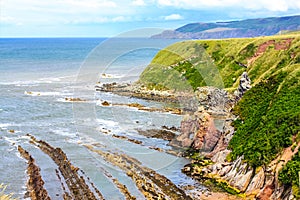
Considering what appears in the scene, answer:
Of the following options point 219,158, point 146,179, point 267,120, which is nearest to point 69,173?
point 146,179

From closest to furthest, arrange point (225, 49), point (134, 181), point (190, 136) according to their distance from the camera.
A: point (134, 181), point (190, 136), point (225, 49)

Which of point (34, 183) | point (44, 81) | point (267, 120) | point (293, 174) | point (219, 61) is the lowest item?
point (34, 183)

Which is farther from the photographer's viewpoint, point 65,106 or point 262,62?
point 262,62

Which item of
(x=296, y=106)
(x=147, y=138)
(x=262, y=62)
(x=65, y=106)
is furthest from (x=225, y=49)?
(x=296, y=106)

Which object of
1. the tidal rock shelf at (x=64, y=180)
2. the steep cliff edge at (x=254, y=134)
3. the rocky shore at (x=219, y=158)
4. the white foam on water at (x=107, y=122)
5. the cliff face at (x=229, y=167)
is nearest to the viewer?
the cliff face at (x=229, y=167)

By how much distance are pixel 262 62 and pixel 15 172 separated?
55197mm

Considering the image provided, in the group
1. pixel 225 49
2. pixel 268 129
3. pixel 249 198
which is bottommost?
pixel 249 198

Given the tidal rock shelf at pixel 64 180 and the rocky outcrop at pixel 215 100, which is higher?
the rocky outcrop at pixel 215 100

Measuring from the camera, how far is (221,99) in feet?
222

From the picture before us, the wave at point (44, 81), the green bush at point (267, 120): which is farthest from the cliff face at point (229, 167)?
the wave at point (44, 81)

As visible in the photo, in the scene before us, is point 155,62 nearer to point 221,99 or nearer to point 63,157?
point 221,99

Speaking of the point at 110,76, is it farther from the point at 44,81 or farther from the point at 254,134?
the point at 254,134

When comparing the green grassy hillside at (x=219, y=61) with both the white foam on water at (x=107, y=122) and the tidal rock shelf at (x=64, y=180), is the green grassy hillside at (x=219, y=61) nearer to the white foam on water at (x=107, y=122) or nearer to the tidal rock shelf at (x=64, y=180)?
the white foam on water at (x=107, y=122)

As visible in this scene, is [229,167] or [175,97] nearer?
[229,167]
